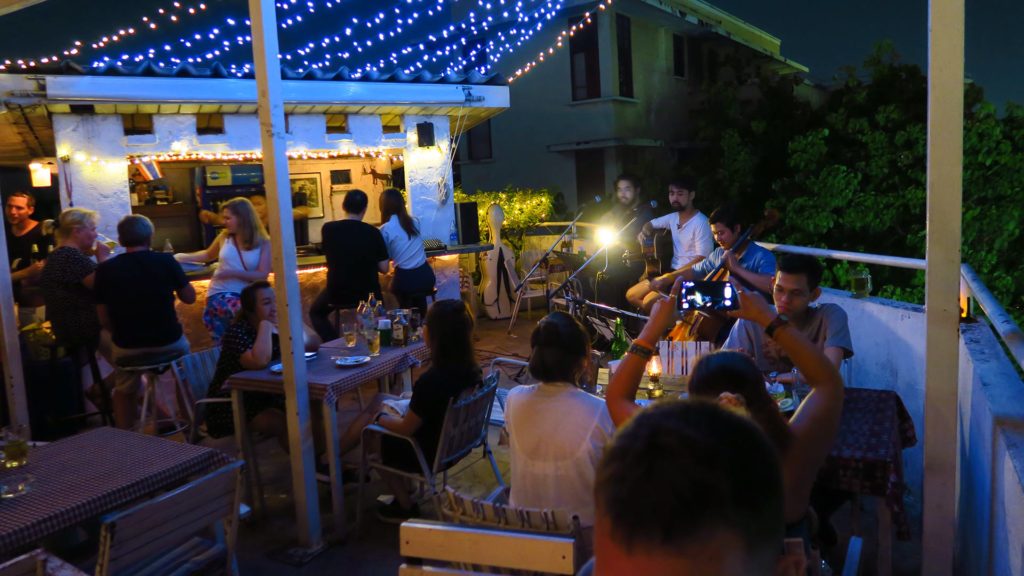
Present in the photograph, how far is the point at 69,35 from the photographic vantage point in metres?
6.91

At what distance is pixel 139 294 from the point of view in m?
4.96

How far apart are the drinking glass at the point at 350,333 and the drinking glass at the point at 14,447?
80.6 inches

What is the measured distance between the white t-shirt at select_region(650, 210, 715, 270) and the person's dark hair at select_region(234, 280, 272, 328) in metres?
3.54

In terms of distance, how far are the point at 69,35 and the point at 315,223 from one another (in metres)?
4.61

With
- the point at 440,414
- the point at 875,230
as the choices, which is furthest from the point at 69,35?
the point at 875,230

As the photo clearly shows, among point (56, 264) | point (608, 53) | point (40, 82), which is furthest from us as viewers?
point (608, 53)

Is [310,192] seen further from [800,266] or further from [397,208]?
[800,266]

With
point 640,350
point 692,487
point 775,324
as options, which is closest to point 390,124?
point 640,350

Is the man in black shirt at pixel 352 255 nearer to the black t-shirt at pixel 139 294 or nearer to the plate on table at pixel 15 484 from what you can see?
the black t-shirt at pixel 139 294

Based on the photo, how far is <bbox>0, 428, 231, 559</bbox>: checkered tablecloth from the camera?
252cm

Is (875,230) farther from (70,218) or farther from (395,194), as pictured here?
(70,218)

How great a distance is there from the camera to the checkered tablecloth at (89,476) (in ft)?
8.26

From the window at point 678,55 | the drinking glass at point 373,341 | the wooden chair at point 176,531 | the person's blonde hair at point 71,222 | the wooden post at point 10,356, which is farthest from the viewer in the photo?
the window at point 678,55

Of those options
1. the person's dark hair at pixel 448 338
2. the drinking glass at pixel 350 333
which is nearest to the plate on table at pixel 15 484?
the person's dark hair at pixel 448 338
